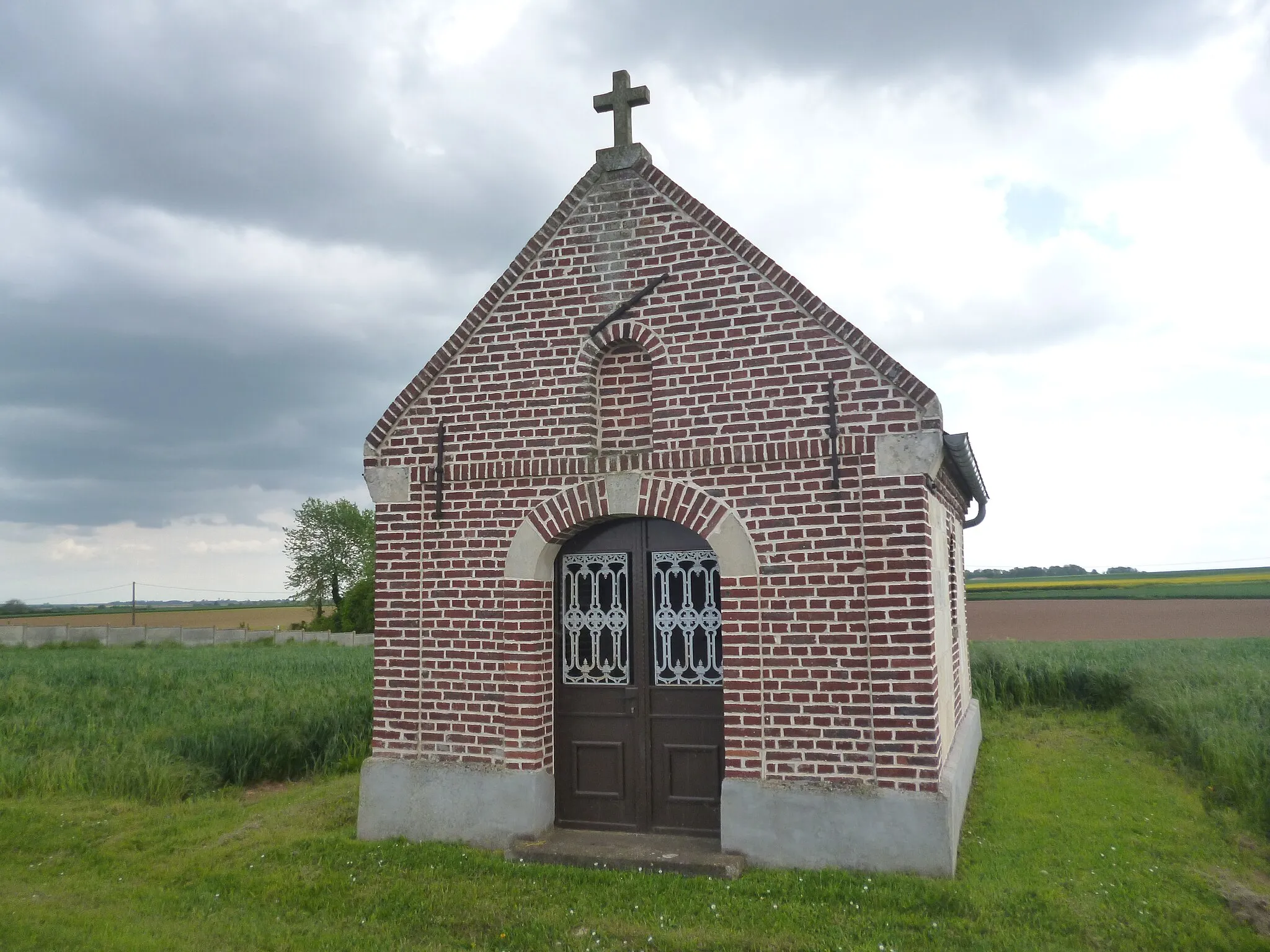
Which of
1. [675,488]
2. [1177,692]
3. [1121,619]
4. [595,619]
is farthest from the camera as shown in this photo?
[1121,619]

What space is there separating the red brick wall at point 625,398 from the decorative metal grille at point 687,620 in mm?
1005

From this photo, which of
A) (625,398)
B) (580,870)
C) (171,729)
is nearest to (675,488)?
(625,398)

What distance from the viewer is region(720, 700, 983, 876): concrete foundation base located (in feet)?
19.1

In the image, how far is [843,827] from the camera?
19.6 feet

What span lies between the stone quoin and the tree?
163 ft

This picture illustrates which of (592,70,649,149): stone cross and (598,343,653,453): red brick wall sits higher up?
(592,70,649,149): stone cross

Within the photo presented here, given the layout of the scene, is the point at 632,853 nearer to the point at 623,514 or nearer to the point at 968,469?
the point at 623,514

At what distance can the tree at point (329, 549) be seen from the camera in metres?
54.7

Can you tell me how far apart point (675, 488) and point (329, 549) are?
173ft

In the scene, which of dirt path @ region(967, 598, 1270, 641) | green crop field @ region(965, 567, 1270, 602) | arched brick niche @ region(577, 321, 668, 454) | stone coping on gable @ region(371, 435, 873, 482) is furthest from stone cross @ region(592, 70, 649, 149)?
green crop field @ region(965, 567, 1270, 602)

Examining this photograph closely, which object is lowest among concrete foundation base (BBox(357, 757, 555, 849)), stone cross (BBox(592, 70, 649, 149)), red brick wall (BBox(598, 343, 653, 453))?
concrete foundation base (BBox(357, 757, 555, 849))

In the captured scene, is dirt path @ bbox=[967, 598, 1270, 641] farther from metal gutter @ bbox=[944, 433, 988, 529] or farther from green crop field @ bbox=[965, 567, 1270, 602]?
metal gutter @ bbox=[944, 433, 988, 529]

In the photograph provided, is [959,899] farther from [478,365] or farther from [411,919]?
[478,365]

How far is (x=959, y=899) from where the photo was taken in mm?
5391
